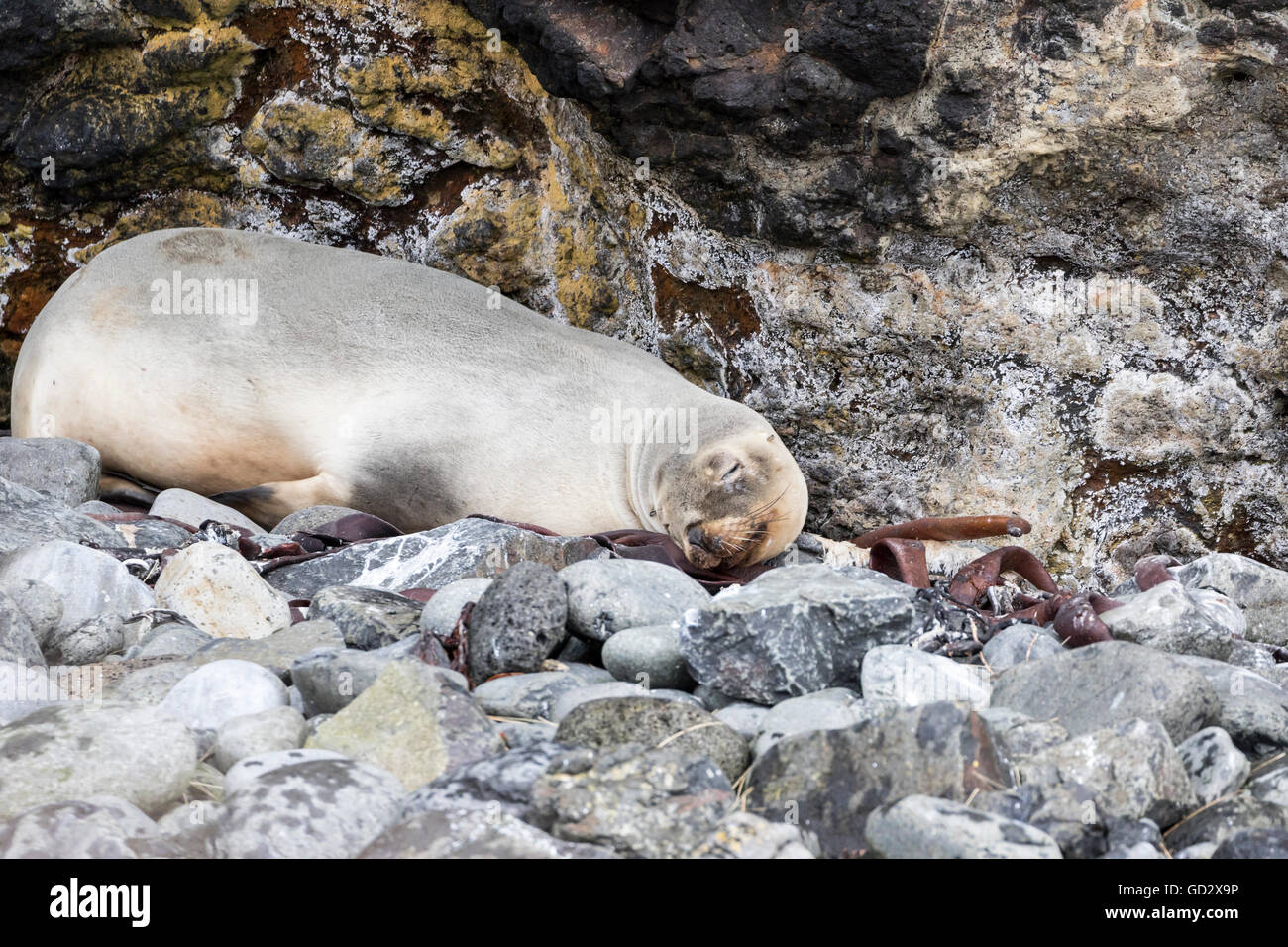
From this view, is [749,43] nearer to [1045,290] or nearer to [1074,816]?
[1045,290]

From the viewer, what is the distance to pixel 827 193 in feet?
15.3

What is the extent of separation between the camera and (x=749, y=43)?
449 centimetres

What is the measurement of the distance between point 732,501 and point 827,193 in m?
1.24

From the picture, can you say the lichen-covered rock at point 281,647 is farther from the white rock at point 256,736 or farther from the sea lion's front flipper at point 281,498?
the sea lion's front flipper at point 281,498

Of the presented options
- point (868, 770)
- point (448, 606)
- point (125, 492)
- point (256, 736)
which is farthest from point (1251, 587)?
point (125, 492)

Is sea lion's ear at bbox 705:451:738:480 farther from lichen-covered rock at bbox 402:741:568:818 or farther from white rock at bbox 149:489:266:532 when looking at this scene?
lichen-covered rock at bbox 402:741:568:818

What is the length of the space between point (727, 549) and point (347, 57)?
2.57 m

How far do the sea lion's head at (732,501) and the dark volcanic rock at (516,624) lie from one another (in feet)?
4.74

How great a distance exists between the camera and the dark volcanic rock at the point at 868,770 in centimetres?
193

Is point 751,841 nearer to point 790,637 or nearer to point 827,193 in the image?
point 790,637

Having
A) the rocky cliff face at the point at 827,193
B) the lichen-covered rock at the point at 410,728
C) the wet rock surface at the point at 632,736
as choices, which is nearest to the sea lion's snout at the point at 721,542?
the rocky cliff face at the point at 827,193

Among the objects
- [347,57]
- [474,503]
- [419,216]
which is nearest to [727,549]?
[474,503]

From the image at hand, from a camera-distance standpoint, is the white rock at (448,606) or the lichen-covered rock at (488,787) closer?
the lichen-covered rock at (488,787)

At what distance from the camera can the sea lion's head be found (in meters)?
4.18
